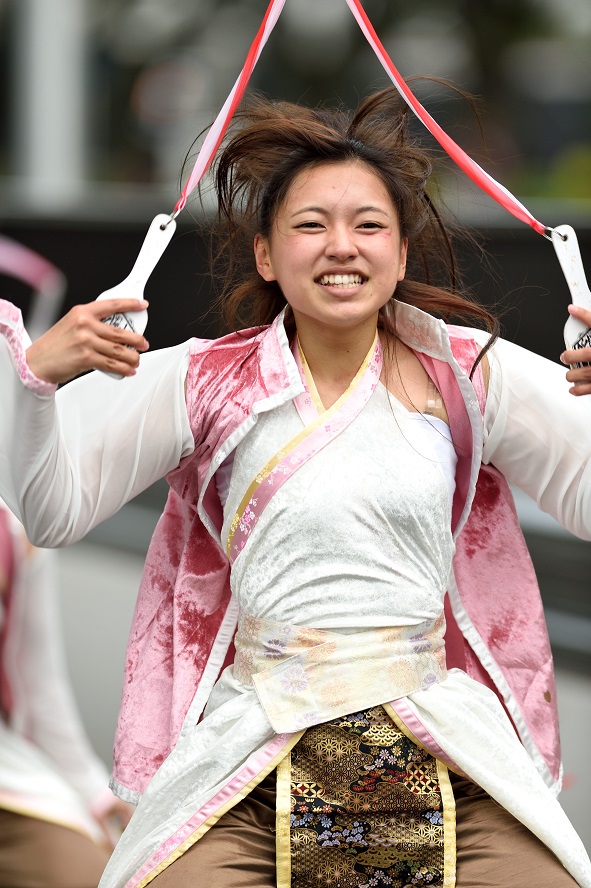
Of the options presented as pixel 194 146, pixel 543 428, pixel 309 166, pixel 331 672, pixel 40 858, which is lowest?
pixel 40 858

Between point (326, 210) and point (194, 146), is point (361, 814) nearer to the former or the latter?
point (326, 210)

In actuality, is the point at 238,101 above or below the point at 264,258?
above

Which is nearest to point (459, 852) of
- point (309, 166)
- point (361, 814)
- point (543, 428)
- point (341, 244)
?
point (361, 814)

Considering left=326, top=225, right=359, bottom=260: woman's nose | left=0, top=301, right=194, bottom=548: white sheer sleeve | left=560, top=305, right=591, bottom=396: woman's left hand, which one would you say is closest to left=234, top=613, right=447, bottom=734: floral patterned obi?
left=0, top=301, right=194, bottom=548: white sheer sleeve

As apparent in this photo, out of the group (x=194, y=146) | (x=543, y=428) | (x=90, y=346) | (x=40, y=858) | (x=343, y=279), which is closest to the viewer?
(x=90, y=346)

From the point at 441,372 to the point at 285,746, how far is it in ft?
1.84

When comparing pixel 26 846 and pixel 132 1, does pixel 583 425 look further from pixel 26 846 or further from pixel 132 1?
pixel 132 1

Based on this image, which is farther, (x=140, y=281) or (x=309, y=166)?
(x=309, y=166)

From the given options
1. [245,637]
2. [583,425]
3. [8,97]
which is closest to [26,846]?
[245,637]

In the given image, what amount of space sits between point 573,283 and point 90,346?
632 mm

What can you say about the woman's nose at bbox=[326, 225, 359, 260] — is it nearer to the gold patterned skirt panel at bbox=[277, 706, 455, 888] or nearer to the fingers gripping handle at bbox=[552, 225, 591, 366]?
the fingers gripping handle at bbox=[552, 225, 591, 366]

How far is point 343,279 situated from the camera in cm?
191

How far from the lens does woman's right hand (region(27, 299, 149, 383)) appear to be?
180 cm

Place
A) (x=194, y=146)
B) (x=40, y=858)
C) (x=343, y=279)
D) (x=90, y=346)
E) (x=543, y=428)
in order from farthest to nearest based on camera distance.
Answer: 1. (x=194, y=146)
2. (x=40, y=858)
3. (x=543, y=428)
4. (x=343, y=279)
5. (x=90, y=346)
